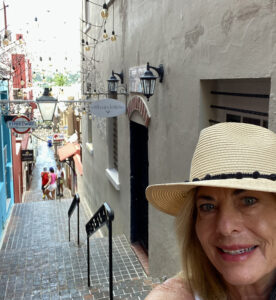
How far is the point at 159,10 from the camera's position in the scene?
5004 mm

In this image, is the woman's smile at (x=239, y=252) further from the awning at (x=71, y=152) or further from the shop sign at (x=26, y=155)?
the awning at (x=71, y=152)

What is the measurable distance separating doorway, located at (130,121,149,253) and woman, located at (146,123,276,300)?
5.31 meters

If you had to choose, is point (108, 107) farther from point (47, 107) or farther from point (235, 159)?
point (235, 159)

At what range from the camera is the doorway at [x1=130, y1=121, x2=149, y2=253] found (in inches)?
269

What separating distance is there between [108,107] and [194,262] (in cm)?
502

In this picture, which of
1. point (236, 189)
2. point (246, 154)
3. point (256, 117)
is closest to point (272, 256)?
point (236, 189)

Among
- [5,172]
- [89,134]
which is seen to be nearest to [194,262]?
[5,172]

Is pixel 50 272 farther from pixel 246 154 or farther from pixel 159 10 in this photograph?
pixel 246 154

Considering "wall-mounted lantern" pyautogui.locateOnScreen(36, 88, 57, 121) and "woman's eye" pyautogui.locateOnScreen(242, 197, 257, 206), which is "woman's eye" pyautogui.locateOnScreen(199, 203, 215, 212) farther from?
"wall-mounted lantern" pyautogui.locateOnScreen(36, 88, 57, 121)

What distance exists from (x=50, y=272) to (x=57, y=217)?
17.1ft

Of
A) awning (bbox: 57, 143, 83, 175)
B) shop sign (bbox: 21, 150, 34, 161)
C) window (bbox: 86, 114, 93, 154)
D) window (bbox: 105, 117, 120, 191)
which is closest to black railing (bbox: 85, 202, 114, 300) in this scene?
window (bbox: 105, 117, 120, 191)

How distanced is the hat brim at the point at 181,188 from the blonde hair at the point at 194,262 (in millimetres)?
66

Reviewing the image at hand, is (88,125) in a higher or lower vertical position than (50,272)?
higher

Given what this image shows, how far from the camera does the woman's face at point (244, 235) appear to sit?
117 cm
